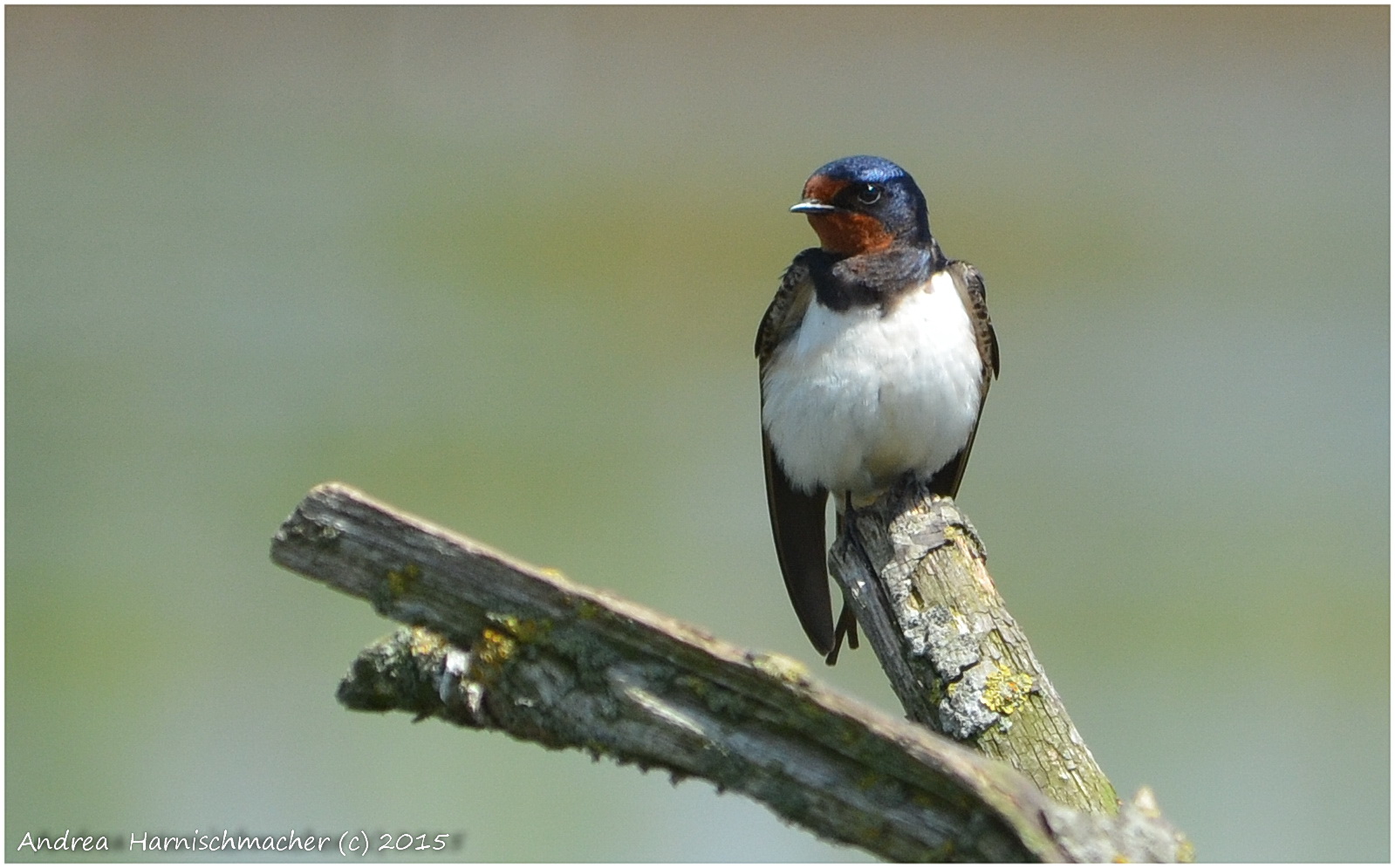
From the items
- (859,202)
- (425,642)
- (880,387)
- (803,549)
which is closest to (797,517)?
(803,549)

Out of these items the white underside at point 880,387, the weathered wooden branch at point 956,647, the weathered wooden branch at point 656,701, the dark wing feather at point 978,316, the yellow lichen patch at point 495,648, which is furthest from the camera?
the dark wing feather at point 978,316

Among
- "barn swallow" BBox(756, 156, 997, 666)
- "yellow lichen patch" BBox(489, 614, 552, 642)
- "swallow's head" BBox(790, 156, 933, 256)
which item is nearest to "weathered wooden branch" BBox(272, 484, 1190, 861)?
"yellow lichen patch" BBox(489, 614, 552, 642)

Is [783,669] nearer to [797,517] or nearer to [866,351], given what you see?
[866,351]

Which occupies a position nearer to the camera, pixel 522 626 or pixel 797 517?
pixel 522 626

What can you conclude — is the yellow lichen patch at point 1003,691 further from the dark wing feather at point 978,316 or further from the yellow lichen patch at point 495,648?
the dark wing feather at point 978,316

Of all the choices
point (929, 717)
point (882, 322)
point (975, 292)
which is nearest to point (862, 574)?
point (929, 717)

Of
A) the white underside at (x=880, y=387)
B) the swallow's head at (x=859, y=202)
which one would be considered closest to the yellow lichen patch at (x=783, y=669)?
the white underside at (x=880, y=387)

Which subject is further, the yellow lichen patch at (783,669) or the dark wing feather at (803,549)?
the dark wing feather at (803,549)
